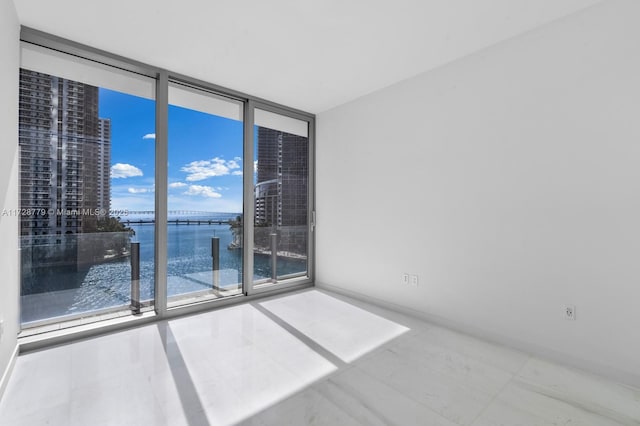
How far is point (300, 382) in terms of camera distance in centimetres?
210

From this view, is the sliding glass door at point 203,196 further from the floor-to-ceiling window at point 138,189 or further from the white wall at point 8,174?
the white wall at point 8,174

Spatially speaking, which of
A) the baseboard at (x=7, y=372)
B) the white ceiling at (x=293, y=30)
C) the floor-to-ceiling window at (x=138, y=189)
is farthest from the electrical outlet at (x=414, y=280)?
the baseboard at (x=7, y=372)

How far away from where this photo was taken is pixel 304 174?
476 centimetres

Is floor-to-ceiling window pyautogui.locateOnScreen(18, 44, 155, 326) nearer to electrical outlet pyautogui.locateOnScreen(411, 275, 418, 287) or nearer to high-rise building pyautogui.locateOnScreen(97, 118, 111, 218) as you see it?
high-rise building pyautogui.locateOnScreen(97, 118, 111, 218)

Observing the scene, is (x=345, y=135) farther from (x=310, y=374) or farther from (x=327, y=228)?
(x=310, y=374)

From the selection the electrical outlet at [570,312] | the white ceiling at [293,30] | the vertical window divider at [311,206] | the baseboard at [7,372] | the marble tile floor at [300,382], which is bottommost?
the marble tile floor at [300,382]

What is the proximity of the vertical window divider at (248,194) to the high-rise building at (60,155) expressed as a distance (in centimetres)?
152

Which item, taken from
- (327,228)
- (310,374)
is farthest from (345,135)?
(310,374)

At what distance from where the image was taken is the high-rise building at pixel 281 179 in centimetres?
419

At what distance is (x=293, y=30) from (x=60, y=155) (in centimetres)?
243

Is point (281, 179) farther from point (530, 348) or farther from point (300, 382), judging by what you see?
point (530, 348)

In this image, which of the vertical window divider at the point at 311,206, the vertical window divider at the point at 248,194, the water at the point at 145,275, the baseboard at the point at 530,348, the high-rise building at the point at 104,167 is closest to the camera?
the baseboard at the point at 530,348

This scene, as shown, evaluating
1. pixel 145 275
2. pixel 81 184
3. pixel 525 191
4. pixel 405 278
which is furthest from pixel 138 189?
pixel 525 191

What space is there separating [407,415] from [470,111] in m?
2.71
